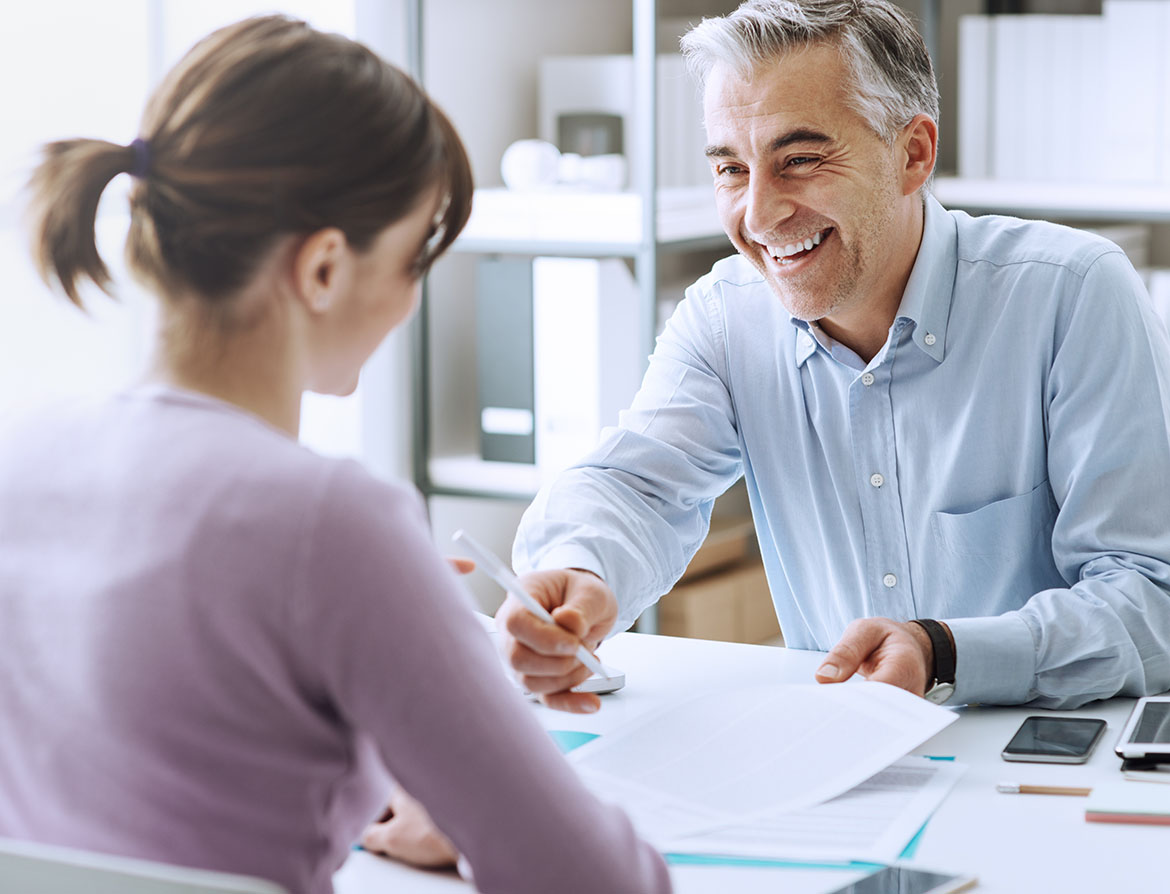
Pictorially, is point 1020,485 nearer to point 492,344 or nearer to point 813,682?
point 813,682

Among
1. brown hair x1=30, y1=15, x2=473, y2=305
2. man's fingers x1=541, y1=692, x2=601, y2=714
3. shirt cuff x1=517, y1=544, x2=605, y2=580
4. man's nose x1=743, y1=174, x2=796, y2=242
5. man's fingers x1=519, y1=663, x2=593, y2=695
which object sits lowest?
man's fingers x1=541, y1=692, x2=601, y2=714

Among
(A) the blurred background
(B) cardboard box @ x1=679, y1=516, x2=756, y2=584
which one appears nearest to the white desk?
(A) the blurred background

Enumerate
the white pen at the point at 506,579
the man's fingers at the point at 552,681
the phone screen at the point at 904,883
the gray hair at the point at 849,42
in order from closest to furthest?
1. the phone screen at the point at 904,883
2. the white pen at the point at 506,579
3. the man's fingers at the point at 552,681
4. the gray hair at the point at 849,42

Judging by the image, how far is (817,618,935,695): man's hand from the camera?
4.16 ft

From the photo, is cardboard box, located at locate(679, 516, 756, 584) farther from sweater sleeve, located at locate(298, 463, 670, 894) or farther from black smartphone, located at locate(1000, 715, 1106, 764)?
sweater sleeve, located at locate(298, 463, 670, 894)

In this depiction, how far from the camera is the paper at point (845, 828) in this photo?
98 centimetres

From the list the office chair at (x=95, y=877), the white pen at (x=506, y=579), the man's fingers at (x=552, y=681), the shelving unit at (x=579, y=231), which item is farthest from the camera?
the shelving unit at (x=579, y=231)

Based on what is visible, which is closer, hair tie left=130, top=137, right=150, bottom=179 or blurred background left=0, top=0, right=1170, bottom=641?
hair tie left=130, top=137, right=150, bottom=179

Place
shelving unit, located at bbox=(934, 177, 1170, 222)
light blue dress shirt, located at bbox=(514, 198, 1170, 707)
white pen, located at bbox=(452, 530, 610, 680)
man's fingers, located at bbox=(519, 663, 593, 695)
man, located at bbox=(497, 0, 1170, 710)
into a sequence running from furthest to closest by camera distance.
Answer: shelving unit, located at bbox=(934, 177, 1170, 222) < man, located at bbox=(497, 0, 1170, 710) < light blue dress shirt, located at bbox=(514, 198, 1170, 707) < man's fingers, located at bbox=(519, 663, 593, 695) < white pen, located at bbox=(452, 530, 610, 680)

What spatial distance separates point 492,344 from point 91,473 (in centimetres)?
192

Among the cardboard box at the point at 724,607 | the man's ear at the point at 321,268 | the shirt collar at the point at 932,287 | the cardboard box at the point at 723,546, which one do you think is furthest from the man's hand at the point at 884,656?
the cardboard box at the point at 723,546

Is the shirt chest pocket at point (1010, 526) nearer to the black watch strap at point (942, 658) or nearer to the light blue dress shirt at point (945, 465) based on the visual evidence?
the light blue dress shirt at point (945, 465)

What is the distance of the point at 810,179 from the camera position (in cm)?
164

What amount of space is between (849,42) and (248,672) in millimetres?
1174
